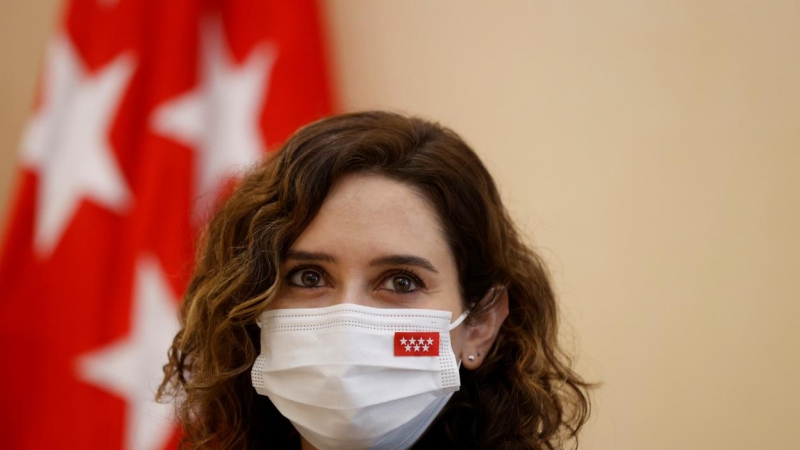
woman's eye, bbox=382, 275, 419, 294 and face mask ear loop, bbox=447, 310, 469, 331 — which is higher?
woman's eye, bbox=382, 275, 419, 294

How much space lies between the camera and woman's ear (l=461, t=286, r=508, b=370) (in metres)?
1.72

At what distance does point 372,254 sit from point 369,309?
10cm

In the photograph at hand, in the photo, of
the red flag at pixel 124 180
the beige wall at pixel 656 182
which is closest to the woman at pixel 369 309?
the beige wall at pixel 656 182

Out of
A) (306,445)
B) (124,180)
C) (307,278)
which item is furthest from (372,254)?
(124,180)

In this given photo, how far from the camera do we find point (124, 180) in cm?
267

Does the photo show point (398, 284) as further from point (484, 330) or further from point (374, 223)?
point (484, 330)

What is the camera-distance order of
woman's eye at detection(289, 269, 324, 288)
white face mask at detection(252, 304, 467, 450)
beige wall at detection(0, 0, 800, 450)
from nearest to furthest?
white face mask at detection(252, 304, 467, 450) → woman's eye at detection(289, 269, 324, 288) → beige wall at detection(0, 0, 800, 450)

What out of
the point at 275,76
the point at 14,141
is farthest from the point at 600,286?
the point at 14,141

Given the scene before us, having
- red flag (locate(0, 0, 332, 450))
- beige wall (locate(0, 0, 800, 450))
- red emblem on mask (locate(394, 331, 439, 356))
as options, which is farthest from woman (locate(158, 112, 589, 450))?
red flag (locate(0, 0, 332, 450))

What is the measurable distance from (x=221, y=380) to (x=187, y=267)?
911mm

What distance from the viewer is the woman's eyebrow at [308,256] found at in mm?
1569

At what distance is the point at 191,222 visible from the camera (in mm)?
2555

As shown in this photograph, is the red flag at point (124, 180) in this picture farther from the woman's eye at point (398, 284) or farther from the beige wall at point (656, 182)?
the woman's eye at point (398, 284)

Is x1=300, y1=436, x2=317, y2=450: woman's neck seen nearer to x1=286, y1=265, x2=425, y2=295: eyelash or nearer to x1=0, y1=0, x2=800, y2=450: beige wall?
x1=286, y1=265, x2=425, y2=295: eyelash
